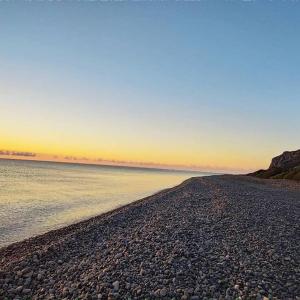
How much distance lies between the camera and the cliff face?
132 meters

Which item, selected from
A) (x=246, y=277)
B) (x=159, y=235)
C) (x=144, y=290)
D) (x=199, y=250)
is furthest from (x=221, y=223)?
(x=144, y=290)

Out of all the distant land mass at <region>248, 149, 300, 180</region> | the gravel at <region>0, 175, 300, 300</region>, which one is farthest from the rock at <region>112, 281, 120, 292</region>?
the distant land mass at <region>248, 149, 300, 180</region>

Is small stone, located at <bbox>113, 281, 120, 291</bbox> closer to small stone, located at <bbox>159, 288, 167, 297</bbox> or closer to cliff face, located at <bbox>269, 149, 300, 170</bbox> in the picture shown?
small stone, located at <bbox>159, 288, 167, 297</bbox>

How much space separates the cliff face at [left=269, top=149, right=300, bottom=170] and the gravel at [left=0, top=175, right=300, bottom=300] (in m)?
121

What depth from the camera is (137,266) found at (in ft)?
37.9

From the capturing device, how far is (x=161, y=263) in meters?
11.8

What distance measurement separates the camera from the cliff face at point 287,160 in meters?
132

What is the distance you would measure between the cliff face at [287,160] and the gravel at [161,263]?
4746 inches

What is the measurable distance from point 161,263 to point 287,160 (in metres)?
138

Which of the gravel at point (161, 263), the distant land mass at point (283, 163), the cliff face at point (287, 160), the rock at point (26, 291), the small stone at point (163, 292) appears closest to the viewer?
the small stone at point (163, 292)

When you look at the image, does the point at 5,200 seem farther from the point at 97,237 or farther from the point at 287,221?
the point at 287,221

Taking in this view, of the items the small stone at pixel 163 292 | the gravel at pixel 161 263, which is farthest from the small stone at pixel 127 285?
the small stone at pixel 163 292

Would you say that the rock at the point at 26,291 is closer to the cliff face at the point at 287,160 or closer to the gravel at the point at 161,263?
the gravel at the point at 161,263

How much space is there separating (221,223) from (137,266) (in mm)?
8949
